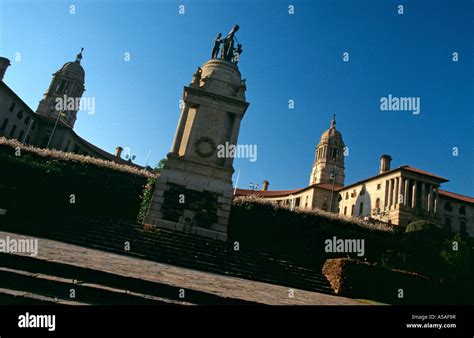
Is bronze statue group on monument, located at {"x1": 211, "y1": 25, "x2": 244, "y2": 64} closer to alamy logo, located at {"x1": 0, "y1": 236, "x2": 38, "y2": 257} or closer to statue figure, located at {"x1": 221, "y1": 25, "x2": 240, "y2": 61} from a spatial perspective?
statue figure, located at {"x1": 221, "y1": 25, "x2": 240, "y2": 61}

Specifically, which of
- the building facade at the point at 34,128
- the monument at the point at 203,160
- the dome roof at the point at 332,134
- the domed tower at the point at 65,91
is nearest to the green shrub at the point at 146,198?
the monument at the point at 203,160

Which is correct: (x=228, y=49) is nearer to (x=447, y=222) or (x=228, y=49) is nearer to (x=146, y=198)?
(x=146, y=198)

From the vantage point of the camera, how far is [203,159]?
19.4 m

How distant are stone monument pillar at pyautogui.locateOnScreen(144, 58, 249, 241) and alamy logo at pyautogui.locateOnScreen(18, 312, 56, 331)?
515 inches

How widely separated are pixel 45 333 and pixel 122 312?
900 mm

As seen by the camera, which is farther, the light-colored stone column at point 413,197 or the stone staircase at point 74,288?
the light-colored stone column at point 413,197

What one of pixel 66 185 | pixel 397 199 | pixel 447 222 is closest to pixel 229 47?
pixel 66 185

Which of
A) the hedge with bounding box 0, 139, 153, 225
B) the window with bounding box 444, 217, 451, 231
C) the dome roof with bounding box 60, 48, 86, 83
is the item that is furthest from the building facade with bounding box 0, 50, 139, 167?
the window with bounding box 444, 217, 451, 231

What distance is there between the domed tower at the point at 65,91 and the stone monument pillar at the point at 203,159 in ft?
183

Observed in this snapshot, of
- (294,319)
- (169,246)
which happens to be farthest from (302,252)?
(294,319)

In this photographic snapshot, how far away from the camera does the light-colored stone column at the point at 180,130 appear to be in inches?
767

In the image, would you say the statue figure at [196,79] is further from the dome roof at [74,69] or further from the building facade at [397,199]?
the dome roof at [74,69]

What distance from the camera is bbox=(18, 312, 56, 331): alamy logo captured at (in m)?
3.62

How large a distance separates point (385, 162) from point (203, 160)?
46.4 metres
